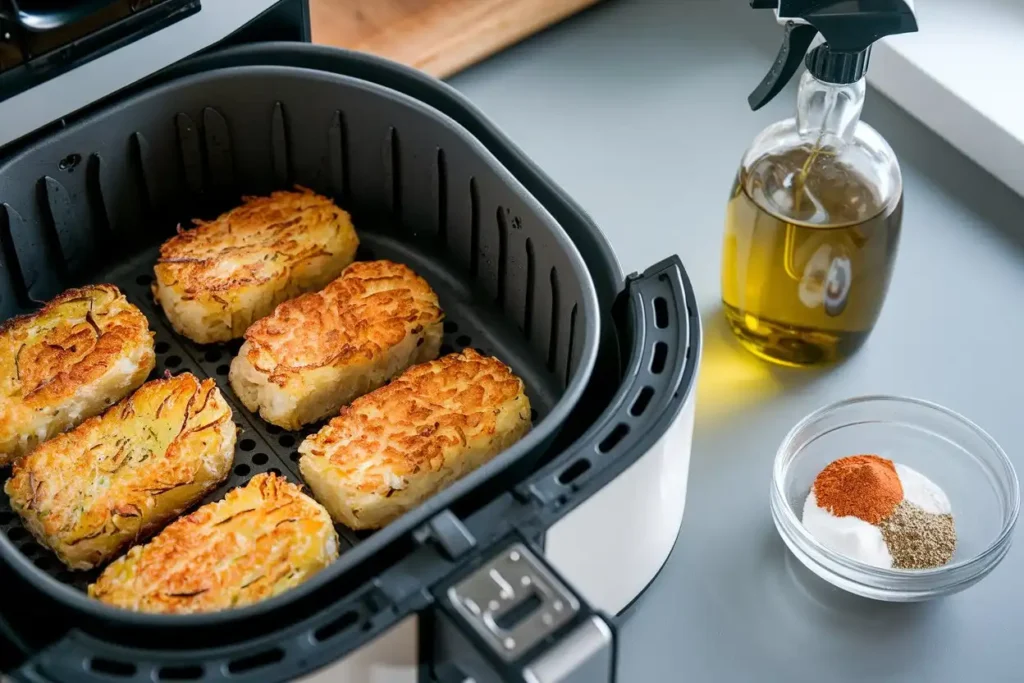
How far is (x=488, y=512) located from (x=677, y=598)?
0.87ft

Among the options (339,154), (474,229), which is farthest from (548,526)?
(339,154)

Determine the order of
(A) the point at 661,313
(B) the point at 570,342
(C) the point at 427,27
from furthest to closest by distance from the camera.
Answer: (C) the point at 427,27 → (B) the point at 570,342 → (A) the point at 661,313

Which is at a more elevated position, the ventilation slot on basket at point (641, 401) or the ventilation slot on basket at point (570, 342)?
the ventilation slot on basket at point (641, 401)

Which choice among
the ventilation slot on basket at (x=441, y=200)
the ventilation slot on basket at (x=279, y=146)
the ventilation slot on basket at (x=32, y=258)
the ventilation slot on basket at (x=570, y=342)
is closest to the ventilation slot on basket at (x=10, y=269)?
the ventilation slot on basket at (x=32, y=258)

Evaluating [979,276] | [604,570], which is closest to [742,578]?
[604,570]

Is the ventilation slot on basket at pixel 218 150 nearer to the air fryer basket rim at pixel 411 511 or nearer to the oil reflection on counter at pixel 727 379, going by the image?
the air fryer basket rim at pixel 411 511

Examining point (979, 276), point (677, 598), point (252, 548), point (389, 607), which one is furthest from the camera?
point (979, 276)

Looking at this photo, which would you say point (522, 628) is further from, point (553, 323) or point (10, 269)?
point (10, 269)

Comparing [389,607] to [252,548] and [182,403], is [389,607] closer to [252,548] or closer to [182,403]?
[252,548]

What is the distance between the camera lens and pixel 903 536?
0.94m

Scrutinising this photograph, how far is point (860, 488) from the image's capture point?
97cm

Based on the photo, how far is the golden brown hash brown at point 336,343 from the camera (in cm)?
100

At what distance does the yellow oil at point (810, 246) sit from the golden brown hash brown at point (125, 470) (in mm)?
455

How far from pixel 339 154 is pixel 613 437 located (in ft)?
1.49
